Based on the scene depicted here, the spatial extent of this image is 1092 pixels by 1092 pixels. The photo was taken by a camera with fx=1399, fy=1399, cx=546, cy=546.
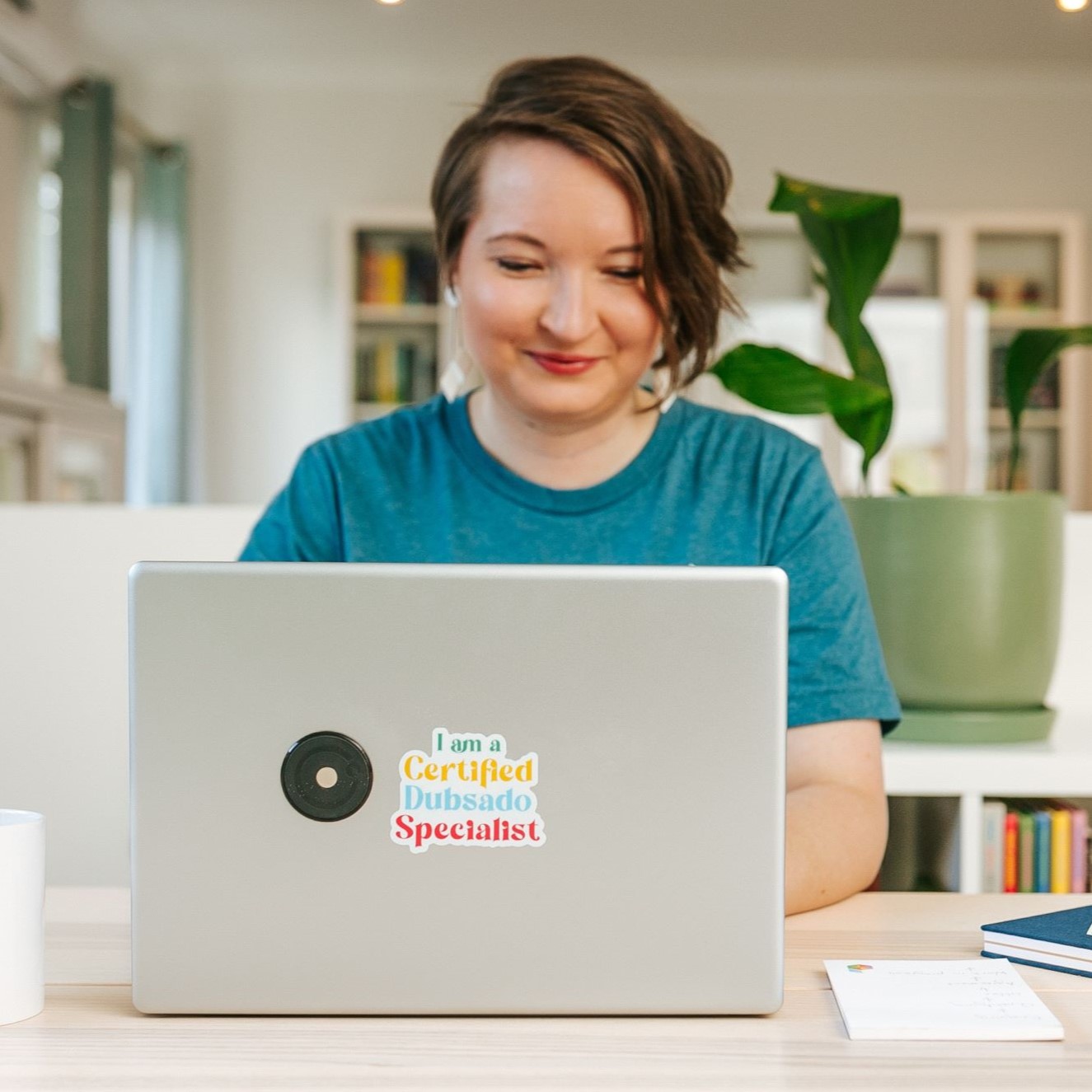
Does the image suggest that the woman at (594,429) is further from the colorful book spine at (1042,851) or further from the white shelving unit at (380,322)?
the white shelving unit at (380,322)

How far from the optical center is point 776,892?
0.59 m

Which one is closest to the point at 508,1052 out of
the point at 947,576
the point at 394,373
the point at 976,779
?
the point at 976,779

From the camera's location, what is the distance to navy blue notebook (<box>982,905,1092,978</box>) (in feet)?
2.29

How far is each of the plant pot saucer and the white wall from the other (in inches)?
171

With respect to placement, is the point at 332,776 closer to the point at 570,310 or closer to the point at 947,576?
the point at 570,310

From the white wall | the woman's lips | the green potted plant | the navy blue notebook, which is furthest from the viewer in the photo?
the white wall

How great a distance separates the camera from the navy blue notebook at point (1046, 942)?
697 millimetres

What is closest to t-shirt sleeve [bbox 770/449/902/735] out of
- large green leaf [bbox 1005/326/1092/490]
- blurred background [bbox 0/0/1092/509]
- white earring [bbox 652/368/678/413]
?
white earring [bbox 652/368/678/413]

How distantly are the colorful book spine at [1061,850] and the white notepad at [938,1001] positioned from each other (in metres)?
0.76

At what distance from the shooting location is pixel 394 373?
5609mm

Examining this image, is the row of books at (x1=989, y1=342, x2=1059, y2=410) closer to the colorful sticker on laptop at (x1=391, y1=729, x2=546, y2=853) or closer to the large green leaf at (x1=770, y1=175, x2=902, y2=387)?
the large green leaf at (x1=770, y1=175, x2=902, y2=387)

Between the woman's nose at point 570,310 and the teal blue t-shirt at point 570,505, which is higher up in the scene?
the woman's nose at point 570,310

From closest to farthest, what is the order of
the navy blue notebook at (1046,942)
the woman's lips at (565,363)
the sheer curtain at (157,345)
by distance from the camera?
the navy blue notebook at (1046,942), the woman's lips at (565,363), the sheer curtain at (157,345)

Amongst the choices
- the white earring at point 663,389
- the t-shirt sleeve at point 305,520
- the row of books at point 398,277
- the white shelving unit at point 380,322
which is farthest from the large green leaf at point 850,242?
the row of books at point 398,277
